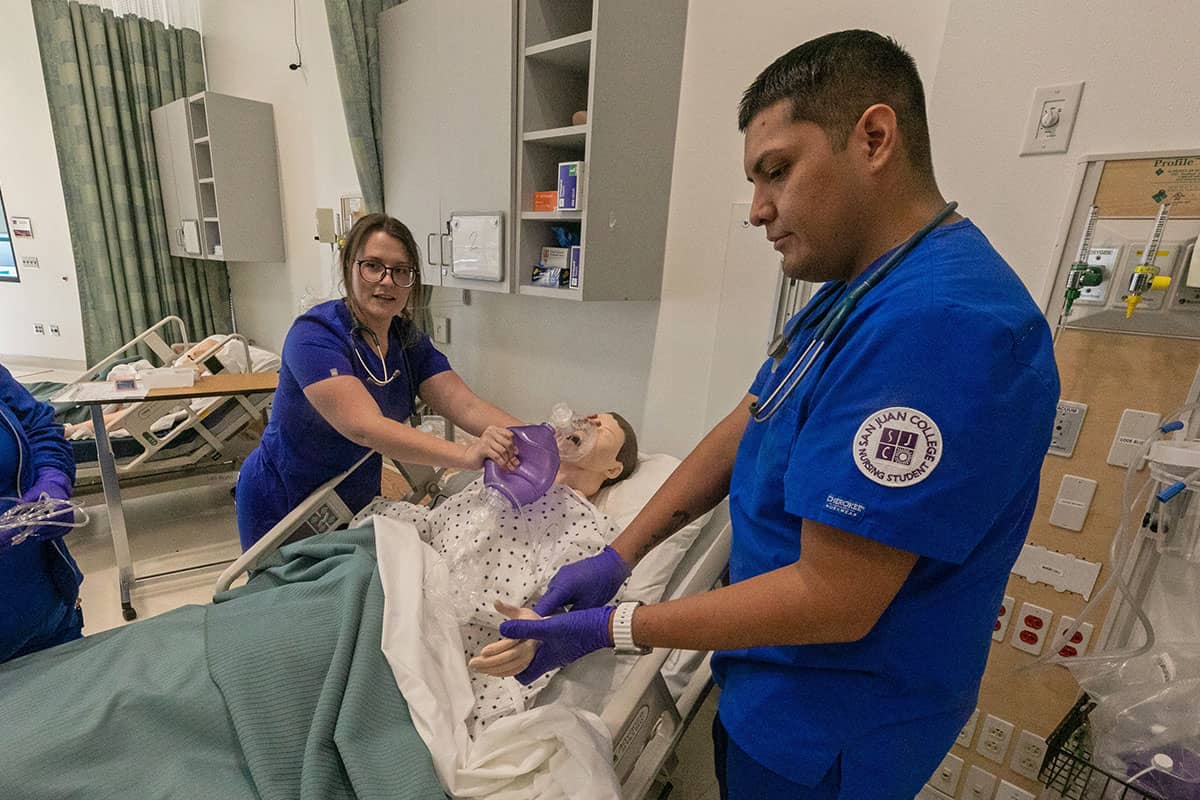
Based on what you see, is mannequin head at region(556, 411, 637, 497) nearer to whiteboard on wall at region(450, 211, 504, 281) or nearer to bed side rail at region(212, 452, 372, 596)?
bed side rail at region(212, 452, 372, 596)

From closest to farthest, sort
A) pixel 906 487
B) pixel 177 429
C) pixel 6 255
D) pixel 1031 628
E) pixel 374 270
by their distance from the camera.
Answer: pixel 906 487, pixel 1031 628, pixel 374 270, pixel 177 429, pixel 6 255

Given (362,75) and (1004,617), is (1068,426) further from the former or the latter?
(362,75)

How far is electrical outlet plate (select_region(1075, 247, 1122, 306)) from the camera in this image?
3.67 feet

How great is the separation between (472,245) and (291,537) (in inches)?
46.6

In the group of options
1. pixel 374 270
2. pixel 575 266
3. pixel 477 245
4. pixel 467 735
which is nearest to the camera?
pixel 467 735

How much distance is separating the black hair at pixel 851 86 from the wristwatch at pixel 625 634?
2.11 ft

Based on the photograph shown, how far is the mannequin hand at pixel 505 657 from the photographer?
83 centimetres

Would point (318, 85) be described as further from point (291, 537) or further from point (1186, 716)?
point (1186, 716)

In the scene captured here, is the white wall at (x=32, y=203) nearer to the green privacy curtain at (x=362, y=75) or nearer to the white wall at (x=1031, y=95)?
the green privacy curtain at (x=362, y=75)

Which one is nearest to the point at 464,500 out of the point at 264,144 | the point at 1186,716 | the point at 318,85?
the point at 1186,716

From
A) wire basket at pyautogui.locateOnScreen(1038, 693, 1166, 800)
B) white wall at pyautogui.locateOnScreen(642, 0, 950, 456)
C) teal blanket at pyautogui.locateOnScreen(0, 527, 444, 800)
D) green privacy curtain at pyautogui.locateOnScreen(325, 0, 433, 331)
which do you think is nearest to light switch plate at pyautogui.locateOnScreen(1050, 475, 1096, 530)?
wire basket at pyautogui.locateOnScreen(1038, 693, 1166, 800)

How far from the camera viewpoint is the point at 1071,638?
1.24m

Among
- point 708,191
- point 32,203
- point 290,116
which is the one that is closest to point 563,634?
point 708,191

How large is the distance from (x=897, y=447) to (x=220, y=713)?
3.46 feet
